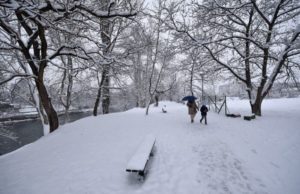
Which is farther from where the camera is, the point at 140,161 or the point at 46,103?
the point at 46,103

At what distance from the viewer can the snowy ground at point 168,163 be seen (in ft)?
14.8

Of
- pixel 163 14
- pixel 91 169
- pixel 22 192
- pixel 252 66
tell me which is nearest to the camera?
pixel 22 192

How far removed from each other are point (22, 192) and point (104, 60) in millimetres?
4929

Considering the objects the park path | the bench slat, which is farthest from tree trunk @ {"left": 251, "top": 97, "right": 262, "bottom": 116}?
the bench slat

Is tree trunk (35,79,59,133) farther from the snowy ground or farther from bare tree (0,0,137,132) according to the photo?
the snowy ground

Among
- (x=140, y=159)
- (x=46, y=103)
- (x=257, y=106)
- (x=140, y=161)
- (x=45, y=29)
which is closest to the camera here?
(x=140, y=161)

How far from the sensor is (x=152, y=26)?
15.1m

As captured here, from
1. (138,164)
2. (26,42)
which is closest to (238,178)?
(138,164)

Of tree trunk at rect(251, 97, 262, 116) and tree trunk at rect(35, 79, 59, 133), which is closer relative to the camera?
tree trunk at rect(35, 79, 59, 133)

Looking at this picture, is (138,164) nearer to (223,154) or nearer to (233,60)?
(223,154)

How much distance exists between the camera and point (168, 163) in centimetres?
572

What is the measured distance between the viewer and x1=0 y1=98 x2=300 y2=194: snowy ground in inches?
177

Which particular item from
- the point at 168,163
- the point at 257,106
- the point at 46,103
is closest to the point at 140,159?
the point at 168,163

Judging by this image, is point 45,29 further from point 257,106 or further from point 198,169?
point 257,106
